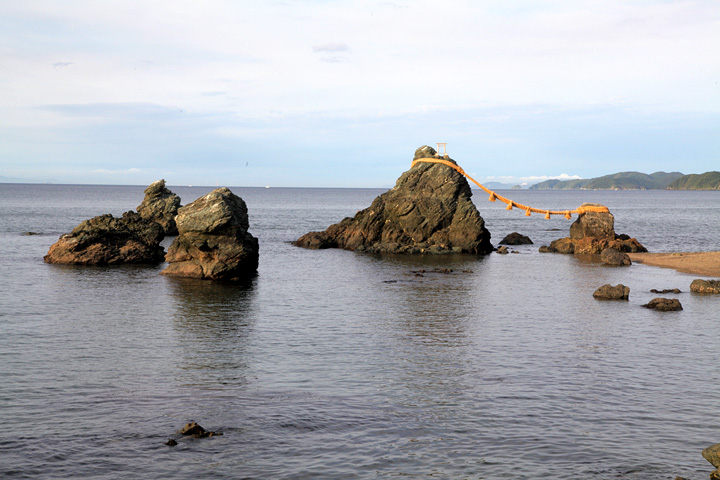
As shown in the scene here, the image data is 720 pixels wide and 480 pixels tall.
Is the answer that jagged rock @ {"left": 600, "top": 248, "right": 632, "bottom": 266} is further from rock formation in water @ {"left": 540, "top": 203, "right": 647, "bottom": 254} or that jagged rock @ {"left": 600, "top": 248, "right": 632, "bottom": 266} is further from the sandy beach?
rock formation in water @ {"left": 540, "top": 203, "right": 647, "bottom": 254}

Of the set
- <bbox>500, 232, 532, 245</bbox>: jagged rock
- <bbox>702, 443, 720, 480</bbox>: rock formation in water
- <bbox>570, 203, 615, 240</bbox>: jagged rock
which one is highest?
<bbox>570, 203, 615, 240</bbox>: jagged rock

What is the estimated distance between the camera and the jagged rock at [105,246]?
5169 cm

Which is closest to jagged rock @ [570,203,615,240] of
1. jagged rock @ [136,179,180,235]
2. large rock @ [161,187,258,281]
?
large rock @ [161,187,258,281]

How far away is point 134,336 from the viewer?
27453 millimetres

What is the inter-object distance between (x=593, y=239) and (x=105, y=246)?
45.3 meters

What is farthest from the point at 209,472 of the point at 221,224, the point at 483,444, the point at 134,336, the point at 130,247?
the point at 130,247

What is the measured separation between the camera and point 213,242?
4453 centimetres

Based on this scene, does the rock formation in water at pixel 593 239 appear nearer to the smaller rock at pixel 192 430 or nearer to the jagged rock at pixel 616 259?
the jagged rock at pixel 616 259

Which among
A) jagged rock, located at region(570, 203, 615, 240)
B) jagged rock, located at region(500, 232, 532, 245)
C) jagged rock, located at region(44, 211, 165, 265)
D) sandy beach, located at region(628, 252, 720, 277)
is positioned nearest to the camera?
sandy beach, located at region(628, 252, 720, 277)

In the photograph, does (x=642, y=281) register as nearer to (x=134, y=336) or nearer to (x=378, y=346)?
(x=378, y=346)

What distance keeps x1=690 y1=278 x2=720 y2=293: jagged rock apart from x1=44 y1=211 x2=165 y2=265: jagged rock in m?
39.8

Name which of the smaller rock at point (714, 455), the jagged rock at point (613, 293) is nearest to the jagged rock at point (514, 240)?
the jagged rock at point (613, 293)

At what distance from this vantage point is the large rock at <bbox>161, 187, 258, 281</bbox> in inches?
1727

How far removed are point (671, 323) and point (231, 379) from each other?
67.8 feet
